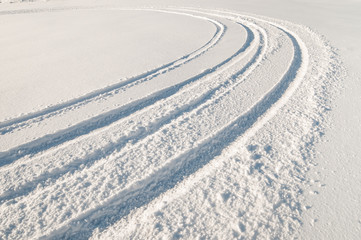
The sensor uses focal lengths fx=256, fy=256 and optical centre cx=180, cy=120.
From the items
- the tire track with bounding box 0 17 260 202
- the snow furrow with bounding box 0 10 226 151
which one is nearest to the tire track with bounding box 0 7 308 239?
the tire track with bounding box 0 17 260 202

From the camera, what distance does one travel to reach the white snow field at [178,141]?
71.0 inches

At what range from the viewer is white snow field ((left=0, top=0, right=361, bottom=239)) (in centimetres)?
180

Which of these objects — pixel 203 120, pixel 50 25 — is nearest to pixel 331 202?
pixel 203 120

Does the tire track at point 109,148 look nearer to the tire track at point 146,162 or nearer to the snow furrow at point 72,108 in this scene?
the tire track at point 146,162

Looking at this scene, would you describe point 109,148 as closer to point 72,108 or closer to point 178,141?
point 178,141

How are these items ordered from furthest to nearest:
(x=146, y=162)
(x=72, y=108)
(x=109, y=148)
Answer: (x=72, y=108)
(x=109, y=148)
(x=146, y=162)

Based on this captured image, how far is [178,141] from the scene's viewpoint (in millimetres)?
2467

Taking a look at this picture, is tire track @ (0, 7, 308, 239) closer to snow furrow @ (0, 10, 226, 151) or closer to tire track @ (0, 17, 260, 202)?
tire track @ (0, 17, 260, 202)

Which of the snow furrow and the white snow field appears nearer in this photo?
the white snow field

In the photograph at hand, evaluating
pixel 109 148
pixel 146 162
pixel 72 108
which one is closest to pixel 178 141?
pixel 146 162

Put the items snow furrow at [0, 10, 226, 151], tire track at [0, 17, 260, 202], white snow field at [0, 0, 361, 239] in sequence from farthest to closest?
1. snow furrow at [0, 10, 226, 151]
2. tire track at [0, 17, 260, 202]
3. white snow field at [0, 0, 361, 239]

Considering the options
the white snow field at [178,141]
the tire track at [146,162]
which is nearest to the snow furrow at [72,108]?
the white snow field at [178,141]

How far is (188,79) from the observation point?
3.57 meters

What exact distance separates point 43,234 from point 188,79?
8.22 feet
